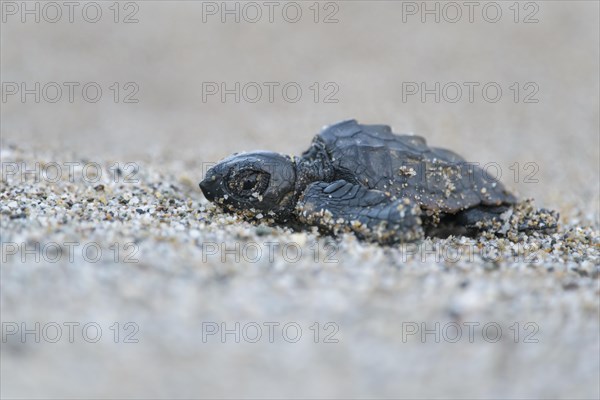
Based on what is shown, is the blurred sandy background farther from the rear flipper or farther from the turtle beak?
the turtle beak

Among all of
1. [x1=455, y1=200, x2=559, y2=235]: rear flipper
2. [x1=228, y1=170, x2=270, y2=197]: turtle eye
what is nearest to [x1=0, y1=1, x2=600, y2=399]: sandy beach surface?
[x1=455, y1=200, x2=559, y2=235]: rear flipper

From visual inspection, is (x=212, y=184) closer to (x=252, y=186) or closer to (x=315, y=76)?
(x=252, y=186)

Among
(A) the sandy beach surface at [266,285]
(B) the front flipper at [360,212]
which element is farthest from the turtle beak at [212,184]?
(B) the front flipper at [360,212]

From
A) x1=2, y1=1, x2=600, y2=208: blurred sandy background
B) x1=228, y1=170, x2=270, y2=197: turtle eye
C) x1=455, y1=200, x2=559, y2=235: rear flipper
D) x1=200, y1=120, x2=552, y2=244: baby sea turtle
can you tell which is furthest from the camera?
x1=2, y1=1, x2=600, y2=208: blurred sandy background

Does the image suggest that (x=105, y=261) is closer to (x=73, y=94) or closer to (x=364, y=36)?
(x=73, y=94)

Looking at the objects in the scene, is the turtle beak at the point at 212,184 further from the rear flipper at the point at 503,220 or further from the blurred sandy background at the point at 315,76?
the blurred sandy background at the point at 315,76

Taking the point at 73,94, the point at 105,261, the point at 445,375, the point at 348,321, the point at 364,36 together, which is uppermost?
the point at 364,36

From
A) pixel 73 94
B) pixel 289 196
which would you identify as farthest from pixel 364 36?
Answer: pixel 289 196
